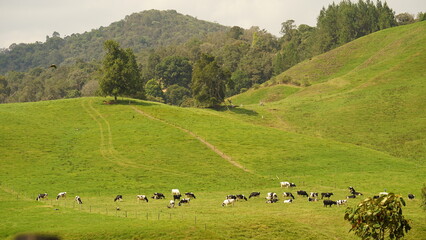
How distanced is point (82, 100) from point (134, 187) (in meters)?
57.2

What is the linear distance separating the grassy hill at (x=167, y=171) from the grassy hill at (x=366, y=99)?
8700mm

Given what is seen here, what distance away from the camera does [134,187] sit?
65.2m

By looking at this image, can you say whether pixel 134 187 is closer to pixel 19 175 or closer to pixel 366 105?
pixel 19 175

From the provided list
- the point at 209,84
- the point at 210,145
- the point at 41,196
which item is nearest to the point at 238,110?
the point at 209,84

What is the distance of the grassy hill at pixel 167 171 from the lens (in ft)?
142

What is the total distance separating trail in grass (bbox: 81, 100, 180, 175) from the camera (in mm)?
75438

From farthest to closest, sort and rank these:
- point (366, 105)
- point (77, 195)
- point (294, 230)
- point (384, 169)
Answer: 1. point (366, 105)
2. point (384, 169)
3. point (77, 195)
4. point (294, 230)

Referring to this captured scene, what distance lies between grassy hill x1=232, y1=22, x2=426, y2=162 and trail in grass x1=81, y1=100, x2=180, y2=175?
3227 centimetres

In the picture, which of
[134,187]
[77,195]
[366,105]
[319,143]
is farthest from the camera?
[366,105]

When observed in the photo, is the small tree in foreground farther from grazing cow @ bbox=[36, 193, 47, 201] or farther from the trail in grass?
the trail in grass

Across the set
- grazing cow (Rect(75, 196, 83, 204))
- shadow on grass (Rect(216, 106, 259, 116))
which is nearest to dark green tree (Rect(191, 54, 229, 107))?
shadow on grass (Rect(216, 106, 259, 116))

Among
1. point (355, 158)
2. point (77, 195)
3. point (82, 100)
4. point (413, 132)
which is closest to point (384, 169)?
point (355, 158)

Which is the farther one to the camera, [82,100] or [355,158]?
[82,100]

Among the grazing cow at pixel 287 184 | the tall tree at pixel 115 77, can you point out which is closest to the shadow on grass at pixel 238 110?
the tall tree at pixel 115 77
